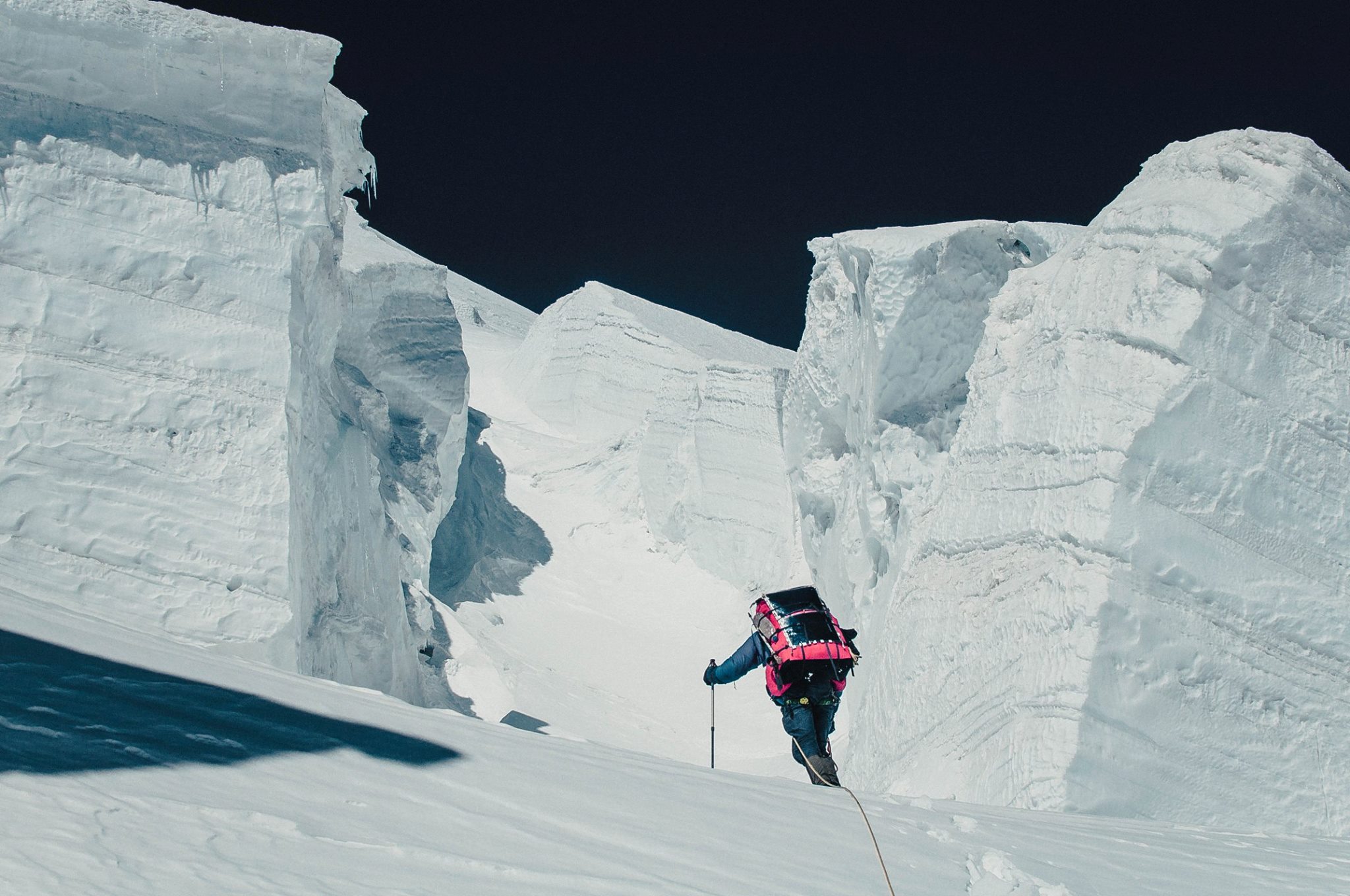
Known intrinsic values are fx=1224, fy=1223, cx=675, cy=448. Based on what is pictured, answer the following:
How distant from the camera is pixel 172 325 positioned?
11.3 m

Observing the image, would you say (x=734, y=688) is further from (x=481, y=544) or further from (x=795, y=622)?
(x=795, y=622)

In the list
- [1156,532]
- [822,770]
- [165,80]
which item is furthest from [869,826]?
[165,80]

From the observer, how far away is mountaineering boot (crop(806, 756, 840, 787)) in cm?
591

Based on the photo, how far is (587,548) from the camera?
23688 mm

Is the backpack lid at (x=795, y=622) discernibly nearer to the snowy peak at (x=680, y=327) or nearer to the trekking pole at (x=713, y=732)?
the trekking pole at (x=713, y=732)

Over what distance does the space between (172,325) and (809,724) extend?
7.86 m

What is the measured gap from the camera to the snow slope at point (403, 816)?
8.30 feet

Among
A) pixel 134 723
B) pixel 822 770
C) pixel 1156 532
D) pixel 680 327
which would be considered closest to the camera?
pixel 134 723

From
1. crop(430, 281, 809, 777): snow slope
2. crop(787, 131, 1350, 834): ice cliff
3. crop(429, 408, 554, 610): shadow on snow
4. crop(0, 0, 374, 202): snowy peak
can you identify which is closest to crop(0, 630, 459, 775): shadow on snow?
crop(787, 131, 1350, 834): ice cliff

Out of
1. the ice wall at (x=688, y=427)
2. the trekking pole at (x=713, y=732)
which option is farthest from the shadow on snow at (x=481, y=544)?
the trekking pole at (x=713, y=732)

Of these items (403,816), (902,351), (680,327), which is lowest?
(403,816)

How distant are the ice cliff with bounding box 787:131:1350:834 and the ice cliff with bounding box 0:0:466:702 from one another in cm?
584

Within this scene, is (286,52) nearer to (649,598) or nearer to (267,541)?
(267,541)

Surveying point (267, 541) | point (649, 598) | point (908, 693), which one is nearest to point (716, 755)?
point (649, 598)
